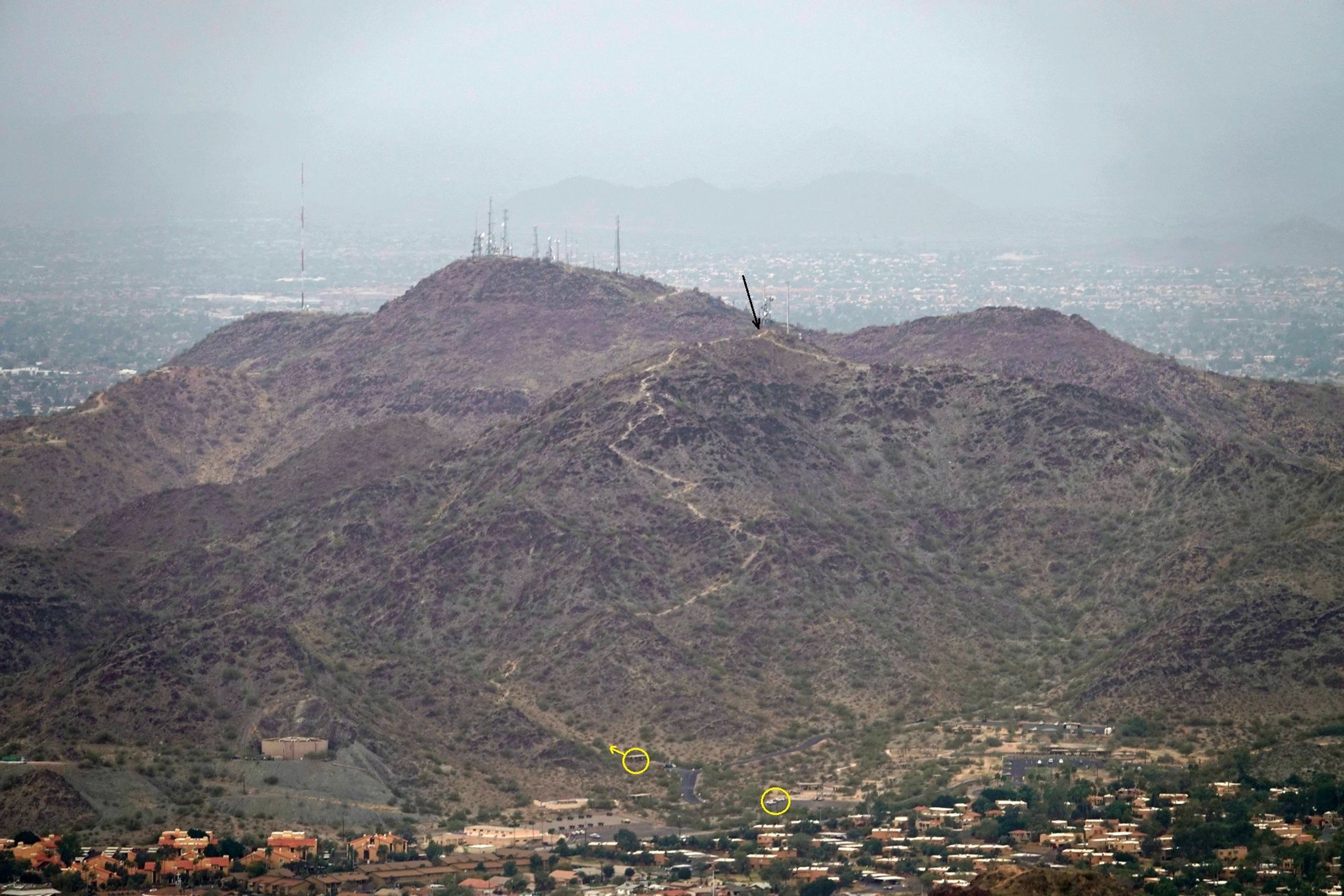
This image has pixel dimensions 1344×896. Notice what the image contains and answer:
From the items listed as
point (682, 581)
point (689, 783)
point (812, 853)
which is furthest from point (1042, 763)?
point (682, 581)

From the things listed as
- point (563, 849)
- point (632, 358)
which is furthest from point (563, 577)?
point (632, 358)

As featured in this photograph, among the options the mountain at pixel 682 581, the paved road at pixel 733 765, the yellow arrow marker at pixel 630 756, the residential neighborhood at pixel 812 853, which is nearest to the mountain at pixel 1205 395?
the mountain at pixel 682 581

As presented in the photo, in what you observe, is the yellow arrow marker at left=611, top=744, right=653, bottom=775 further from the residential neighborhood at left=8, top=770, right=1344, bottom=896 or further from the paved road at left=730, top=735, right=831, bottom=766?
the residential neighborhood at left=8, top=770, right=1344, bottom=896

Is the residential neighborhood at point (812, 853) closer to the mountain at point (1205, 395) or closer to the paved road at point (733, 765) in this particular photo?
the paved road at point (733, 765)

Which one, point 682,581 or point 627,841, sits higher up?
point 682,581

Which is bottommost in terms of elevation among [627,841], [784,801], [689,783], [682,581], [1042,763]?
[689,783]

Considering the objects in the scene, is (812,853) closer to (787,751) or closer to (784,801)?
(784,801)
